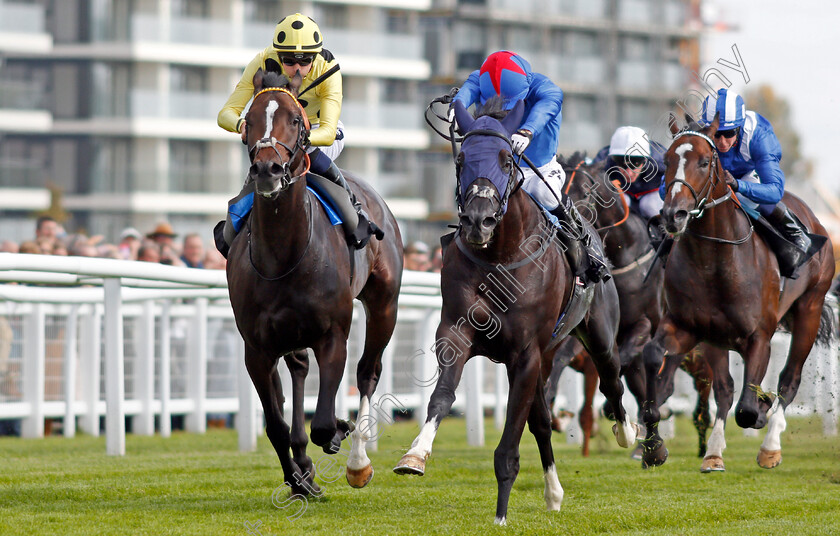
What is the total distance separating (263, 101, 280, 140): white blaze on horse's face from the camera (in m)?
5.66

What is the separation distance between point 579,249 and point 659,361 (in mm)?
1276

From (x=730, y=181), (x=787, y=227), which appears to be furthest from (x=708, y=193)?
(x=787, y=227)

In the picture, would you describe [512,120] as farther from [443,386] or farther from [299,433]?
[299,433]

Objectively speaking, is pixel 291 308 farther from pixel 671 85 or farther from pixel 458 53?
pixel 671 85

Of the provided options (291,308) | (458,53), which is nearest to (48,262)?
(291,308)

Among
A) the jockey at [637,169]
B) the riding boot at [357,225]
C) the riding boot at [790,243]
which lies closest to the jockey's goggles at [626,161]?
the jockey at [637,169]

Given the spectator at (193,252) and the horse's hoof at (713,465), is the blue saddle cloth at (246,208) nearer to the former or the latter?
the horse's hoof at (713,465)

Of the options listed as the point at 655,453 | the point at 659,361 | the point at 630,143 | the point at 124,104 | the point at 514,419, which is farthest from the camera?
the point at 124,104

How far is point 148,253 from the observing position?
11211mm

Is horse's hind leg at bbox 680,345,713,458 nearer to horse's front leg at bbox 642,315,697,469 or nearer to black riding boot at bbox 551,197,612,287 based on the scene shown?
horse's front leg at bbox 642,315,697,469

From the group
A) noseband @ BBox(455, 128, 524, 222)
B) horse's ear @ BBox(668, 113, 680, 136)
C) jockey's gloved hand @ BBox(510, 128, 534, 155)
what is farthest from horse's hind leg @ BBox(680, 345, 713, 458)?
noseband @ BBox(455, 128, 524, 222)

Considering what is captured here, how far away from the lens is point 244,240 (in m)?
6.44

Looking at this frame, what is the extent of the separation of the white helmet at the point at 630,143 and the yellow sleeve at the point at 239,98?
3.68 metres

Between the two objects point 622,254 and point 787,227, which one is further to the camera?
point 622,254
